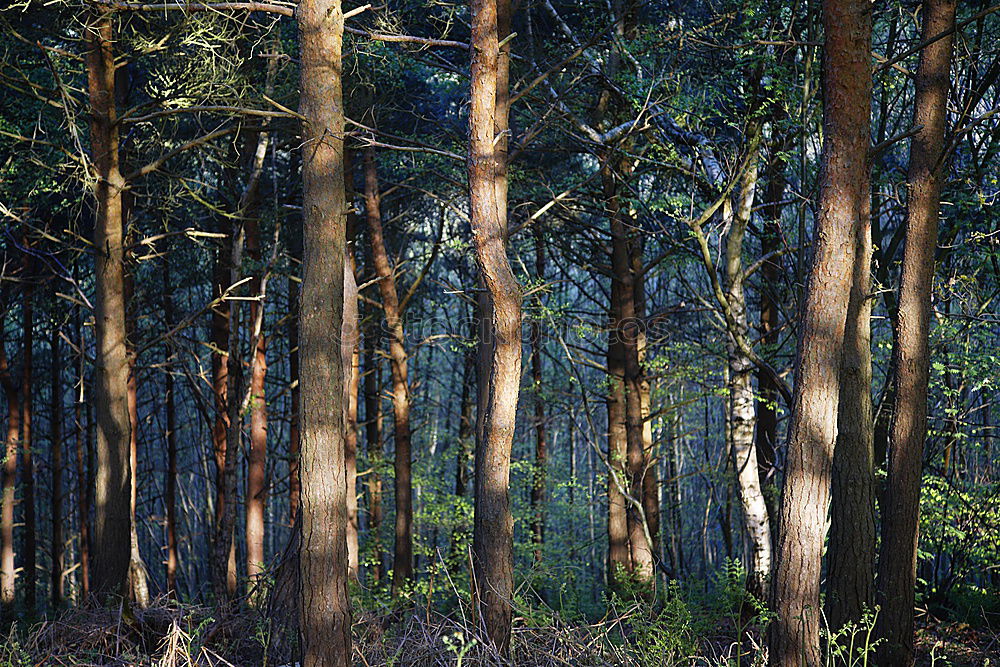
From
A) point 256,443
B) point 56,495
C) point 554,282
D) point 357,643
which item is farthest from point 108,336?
point 56,495

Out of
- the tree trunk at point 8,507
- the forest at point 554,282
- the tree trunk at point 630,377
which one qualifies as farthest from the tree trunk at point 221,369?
the tree trunk at point 630,377

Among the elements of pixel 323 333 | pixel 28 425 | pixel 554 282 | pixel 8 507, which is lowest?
pixel 8 507

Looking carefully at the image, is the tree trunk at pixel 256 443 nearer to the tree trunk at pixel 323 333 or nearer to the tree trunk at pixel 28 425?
the tree trunk at pixel 28 425

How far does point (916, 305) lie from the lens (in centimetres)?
816

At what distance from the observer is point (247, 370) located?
1894cm

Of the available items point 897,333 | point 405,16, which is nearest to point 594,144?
point 405,16

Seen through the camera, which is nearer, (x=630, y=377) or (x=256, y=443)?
(x=630, y=377)

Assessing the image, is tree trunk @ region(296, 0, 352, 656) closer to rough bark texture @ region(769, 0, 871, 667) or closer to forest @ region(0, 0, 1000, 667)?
forest @ region(0, 0, 1000, 667)

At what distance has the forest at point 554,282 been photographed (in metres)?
6.92

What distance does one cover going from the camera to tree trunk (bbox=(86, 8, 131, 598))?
9.85 meters

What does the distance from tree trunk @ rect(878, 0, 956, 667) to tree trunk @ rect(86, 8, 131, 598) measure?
8.23 meters

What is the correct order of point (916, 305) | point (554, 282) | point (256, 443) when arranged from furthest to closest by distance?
1. point (256, 443)
2. point (554, 282)
3. point (916, 305)

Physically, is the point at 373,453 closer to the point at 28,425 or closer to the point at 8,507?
the point at 8,507

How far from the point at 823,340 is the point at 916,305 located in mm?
2376
